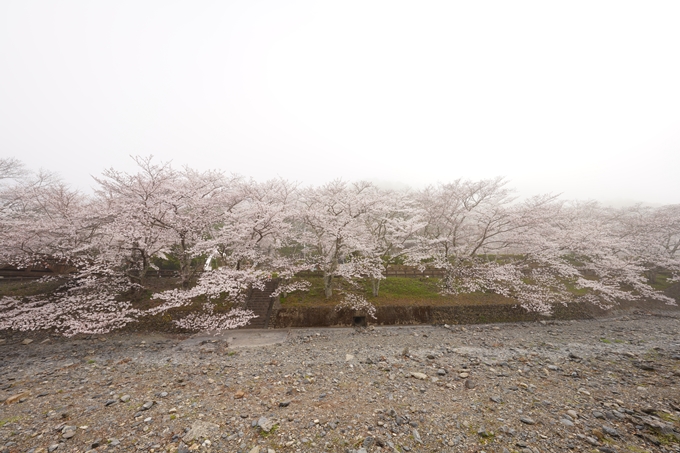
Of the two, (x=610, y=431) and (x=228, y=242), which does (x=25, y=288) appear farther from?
(x=610, y=431)

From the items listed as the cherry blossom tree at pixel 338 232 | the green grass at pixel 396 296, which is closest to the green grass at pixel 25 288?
the green grass at pixel 396 296

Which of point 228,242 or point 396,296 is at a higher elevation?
point 228,242

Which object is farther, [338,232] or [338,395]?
[338,232]

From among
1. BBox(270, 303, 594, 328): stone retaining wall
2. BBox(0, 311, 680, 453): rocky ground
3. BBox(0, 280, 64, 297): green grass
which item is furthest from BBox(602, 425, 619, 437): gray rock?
BBox(0, 280, 64, 297): green grass

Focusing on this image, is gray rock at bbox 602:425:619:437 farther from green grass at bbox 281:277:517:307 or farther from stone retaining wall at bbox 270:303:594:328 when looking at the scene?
green grass at bbox 281:277:517:307

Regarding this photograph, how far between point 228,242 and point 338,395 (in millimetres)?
10912

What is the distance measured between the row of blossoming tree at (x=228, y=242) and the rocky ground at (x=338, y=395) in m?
2.14

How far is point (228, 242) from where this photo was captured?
569 inches

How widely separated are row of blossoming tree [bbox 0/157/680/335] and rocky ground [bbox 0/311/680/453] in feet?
7.03

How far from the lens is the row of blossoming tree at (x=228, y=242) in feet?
43.9

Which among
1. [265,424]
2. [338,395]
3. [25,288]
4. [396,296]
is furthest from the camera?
[396,296]

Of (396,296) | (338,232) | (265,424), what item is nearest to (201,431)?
(265,424)

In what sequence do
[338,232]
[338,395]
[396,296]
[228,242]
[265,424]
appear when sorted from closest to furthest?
[265,424] < [338,395] < [228,242] < [338,232] < [396,296]

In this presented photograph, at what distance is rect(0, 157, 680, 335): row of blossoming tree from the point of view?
13.4 meters
